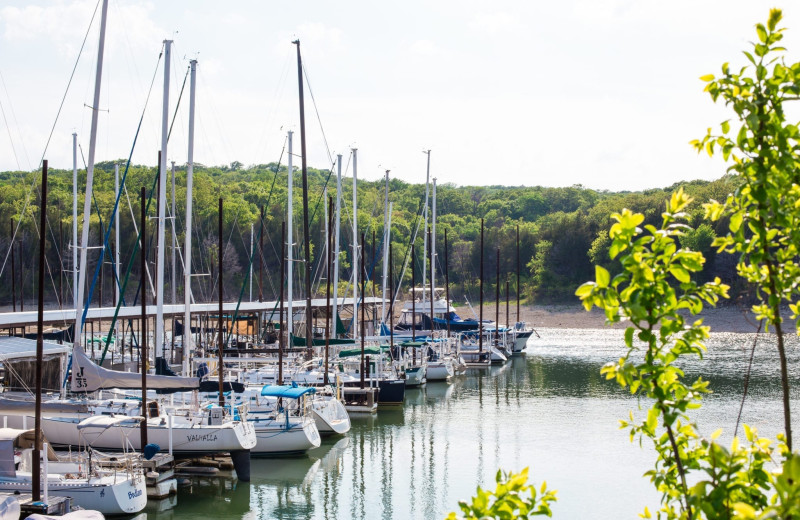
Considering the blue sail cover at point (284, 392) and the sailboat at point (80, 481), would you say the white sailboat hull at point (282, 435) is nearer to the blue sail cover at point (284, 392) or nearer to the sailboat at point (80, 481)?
the blue sail cover at point (284, 392)

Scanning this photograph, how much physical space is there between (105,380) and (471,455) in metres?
13.2

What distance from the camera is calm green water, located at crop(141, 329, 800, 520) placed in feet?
83.7

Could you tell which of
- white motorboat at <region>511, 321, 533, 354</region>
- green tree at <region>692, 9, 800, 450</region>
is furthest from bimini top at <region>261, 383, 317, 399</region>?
white motorboat at <region>511, 321, 533, 354</region>

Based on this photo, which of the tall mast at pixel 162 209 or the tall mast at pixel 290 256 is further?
the tall mast at pixel 290 256

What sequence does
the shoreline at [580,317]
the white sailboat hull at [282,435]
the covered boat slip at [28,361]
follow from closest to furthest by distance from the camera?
the white sailboat hull at [282,435]
the covered boat slip at [28,361]
the shoreline at [580,317]

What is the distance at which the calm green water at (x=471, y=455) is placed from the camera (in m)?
25.5

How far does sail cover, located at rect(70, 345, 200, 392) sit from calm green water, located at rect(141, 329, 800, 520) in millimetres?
3727

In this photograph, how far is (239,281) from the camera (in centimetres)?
11762

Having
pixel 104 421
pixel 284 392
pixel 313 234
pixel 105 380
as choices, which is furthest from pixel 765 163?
pixel 313 234

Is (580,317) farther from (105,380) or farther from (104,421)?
(104,421)

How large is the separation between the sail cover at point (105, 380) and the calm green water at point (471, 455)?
373 centimetres

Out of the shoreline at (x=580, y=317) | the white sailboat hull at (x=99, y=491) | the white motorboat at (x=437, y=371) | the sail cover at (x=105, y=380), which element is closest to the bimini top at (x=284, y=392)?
the sail cover at (x=105, y=380)

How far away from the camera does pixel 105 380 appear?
1180 inches

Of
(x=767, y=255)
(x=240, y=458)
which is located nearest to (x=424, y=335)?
(x=240, y=458)
